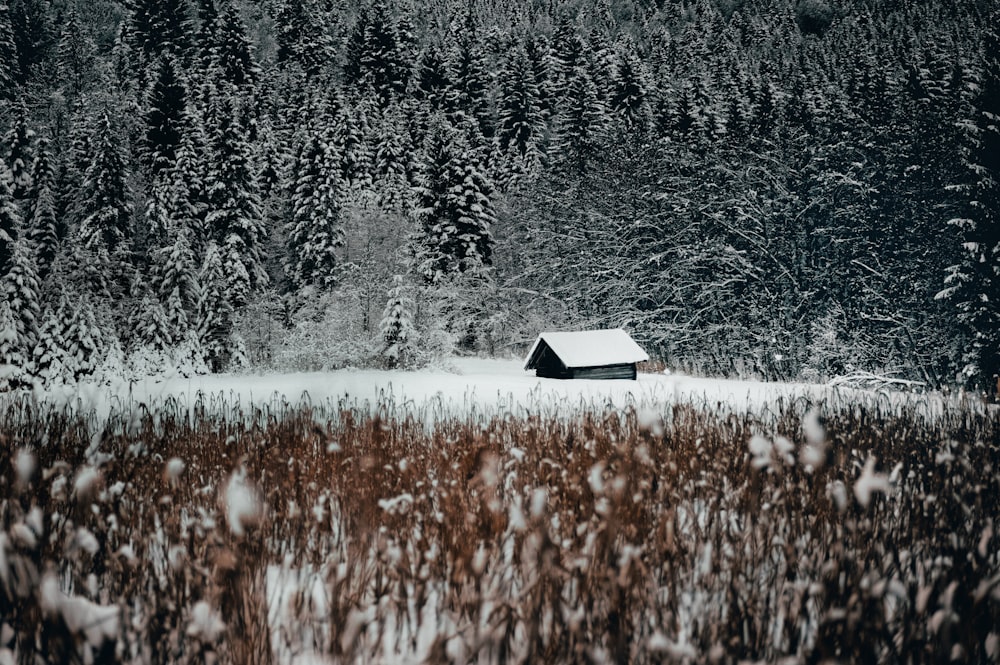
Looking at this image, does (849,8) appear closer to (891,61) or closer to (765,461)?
(891,61)

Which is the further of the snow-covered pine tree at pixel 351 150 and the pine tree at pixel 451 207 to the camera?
the snow-covered pine tree at pixel 351 150

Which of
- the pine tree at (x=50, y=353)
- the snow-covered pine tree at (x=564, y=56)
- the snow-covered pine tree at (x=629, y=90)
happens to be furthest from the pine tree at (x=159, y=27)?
the pine tree at (x=50, y=353)

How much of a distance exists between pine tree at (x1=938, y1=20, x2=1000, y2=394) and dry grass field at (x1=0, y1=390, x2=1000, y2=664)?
21.9 metres

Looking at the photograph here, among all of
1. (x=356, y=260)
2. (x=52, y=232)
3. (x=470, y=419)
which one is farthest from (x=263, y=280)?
(x=470, y=419)

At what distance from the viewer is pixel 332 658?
2.04 m

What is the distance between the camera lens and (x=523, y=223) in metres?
35.6

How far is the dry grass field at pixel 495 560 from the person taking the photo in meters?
1.87

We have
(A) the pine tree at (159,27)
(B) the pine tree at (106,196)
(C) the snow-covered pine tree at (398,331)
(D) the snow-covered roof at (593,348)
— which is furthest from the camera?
(A) the pine tree at (159,27)

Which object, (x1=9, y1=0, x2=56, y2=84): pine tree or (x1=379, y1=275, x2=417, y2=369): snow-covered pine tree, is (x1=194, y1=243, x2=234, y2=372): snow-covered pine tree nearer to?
(x1=379, y1=275, x2=417, y2=369): snow-covered pine tree

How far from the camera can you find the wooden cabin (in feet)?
63.0

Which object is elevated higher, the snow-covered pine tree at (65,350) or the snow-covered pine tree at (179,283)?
the snow-covered pine tree at (179,283)

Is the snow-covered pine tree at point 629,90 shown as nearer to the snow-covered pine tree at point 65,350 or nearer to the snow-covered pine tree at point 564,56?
the snow-covered pine tree at point 564,56

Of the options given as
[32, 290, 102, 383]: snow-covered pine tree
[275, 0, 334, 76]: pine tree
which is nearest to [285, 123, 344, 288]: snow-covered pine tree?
[32, 290, 102, 383]: snow-covered pine tree

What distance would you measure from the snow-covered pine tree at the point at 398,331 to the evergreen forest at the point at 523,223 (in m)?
0.11
